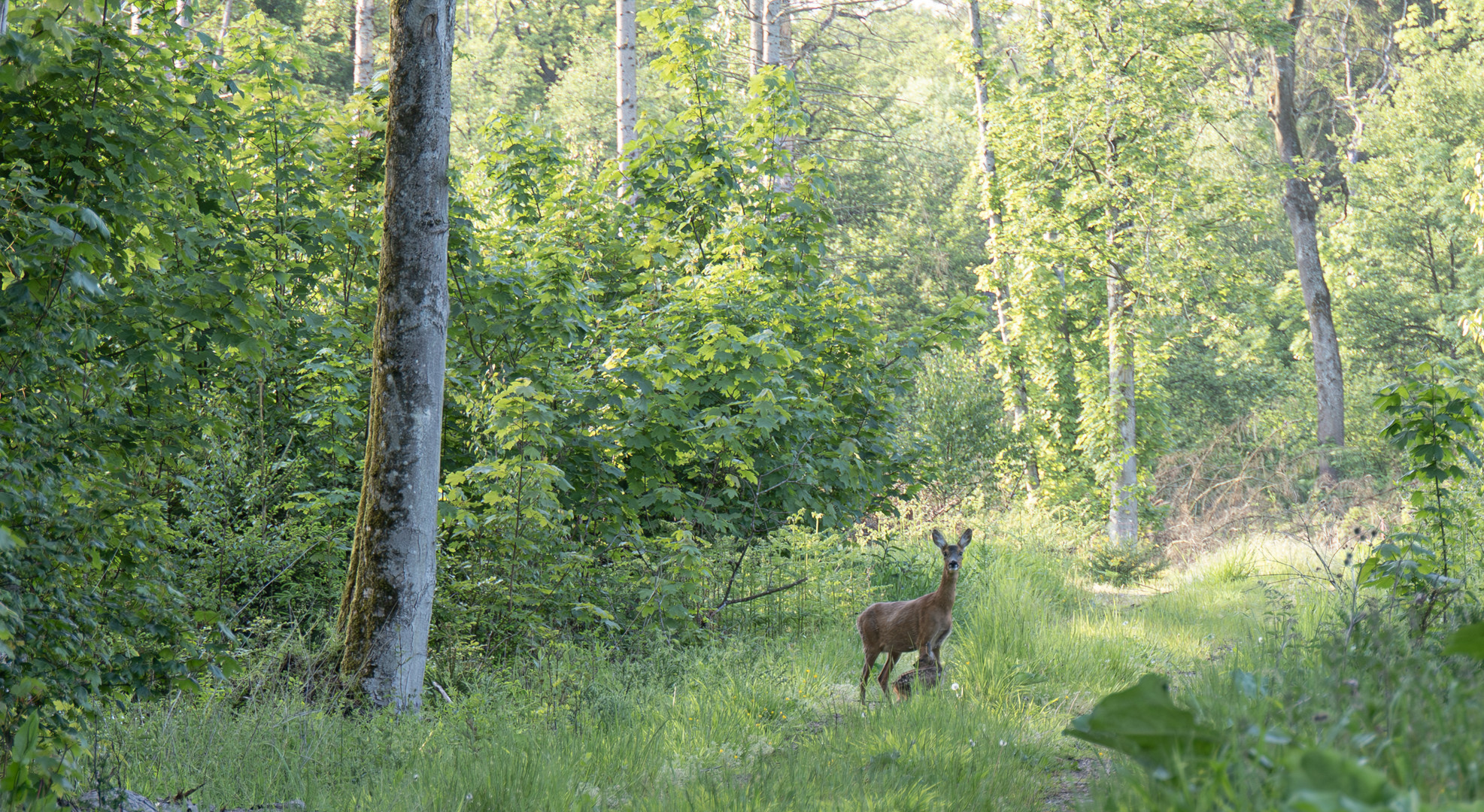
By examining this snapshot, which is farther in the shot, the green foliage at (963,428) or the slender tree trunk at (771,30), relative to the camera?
the green foliage at (963,428)

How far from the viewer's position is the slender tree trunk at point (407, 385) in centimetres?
639

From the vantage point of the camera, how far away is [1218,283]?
21094mm

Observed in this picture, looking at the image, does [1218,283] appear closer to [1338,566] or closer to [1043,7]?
[1043,7]

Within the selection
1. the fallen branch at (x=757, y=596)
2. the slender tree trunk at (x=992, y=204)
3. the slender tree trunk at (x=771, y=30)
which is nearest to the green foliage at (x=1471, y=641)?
the fallen branch at (x=757, y=596)

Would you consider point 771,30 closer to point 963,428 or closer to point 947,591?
point 963,428

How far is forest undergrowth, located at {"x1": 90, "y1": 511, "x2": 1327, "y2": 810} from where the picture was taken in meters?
4.60

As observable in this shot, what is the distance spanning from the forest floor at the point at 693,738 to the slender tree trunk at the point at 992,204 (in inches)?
613

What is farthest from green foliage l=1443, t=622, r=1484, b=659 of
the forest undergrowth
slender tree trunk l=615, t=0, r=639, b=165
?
slender tree trunk l=615, t=0, r=639, b=165

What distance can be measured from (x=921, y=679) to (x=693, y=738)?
70.1 inches

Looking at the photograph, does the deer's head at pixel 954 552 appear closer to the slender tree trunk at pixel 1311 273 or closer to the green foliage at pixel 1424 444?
the green foliage at pixel 1424 444

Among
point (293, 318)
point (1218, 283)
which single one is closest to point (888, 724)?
point (293, 318)

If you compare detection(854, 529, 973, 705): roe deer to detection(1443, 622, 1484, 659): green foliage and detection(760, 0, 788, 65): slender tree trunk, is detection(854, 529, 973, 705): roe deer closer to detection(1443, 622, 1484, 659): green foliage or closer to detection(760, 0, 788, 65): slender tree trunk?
detection(1443, 622, 1484, 659): green foliage

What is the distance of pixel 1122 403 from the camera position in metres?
20.0

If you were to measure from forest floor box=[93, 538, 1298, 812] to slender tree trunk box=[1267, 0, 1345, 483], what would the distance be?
21727mm
